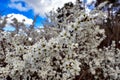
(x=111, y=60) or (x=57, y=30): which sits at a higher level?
(x=57, y=30)

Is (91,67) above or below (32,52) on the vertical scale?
below

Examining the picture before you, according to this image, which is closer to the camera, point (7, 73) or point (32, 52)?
point (32, 52)

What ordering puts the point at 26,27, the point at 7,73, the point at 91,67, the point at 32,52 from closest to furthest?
1. the point at 32,52
2. the point at 7,73
3. the point at 91,67
4. the point at 26,27

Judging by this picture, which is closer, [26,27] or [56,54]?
[56,54]

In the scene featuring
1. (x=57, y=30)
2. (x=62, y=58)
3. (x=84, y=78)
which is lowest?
(x=84, y=78)

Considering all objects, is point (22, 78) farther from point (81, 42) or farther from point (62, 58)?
point (81, 42)

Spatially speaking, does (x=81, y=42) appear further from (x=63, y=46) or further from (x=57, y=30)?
(x=57, y=30)

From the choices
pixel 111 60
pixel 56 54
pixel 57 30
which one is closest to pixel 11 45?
pixel 57 30

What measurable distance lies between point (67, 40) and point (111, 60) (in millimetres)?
1191

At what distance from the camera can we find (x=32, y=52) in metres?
3.71

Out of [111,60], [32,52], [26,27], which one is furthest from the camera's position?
[26,27]

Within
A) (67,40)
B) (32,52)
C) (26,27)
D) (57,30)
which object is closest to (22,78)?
(32,52)

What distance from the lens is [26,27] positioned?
625 cm

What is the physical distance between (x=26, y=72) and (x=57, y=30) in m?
1.35
